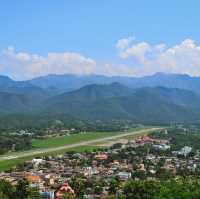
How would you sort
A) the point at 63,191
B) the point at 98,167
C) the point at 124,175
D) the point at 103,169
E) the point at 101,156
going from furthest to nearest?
the point at 101,156 < the point at 98,167 < the point at 103,169 < the point at 124,175 < the point at 63,191

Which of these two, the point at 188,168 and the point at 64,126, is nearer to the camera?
the point at 188,168

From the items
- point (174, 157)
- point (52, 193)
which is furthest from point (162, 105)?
point (52, 193)

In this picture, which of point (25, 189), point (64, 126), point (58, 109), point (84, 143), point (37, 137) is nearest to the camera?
point (25, 189)

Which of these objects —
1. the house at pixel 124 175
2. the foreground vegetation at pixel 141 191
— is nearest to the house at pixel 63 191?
the foreground vegetation at pixel 141 191

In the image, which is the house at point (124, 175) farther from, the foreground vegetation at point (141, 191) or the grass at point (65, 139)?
the grass at point (65, 139)

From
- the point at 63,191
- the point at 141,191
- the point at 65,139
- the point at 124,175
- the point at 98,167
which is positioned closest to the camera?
the point at 141,191

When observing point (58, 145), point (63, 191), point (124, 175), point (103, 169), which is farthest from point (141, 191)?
point (58, 145)

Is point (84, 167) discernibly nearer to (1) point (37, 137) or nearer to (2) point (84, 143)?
(2) point (84, 143)

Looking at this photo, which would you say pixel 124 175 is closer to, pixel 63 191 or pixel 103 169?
pixel 103 169
